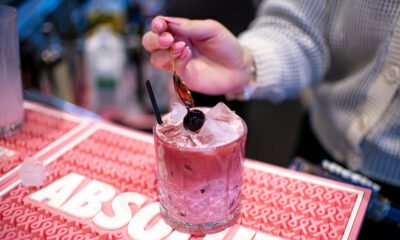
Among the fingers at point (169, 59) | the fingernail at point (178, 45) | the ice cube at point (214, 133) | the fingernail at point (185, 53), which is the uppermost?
the fingernail at point (178, 45)

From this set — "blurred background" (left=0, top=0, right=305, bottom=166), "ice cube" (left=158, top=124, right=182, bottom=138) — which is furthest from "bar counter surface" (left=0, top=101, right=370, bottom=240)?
"blurred background" (left=0, top=0, right=305, bottom=166)

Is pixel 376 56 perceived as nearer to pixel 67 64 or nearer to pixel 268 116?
pixel 67 64

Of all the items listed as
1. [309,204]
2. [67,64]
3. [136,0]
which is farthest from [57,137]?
[136,0]

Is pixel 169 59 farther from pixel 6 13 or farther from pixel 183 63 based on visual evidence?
pixel 6 13

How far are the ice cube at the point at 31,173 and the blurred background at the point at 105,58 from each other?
0.81 m

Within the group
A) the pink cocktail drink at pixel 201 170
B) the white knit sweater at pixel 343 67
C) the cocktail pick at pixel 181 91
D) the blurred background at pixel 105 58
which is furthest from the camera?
the blurred background at pixel 105 58

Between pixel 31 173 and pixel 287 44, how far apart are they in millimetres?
596

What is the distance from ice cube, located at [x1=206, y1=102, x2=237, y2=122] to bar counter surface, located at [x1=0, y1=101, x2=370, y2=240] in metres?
0.14

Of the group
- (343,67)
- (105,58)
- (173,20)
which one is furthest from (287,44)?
(105,58)

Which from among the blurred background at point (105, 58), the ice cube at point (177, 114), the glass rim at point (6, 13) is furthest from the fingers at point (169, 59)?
the blurred background at point (105, 58)

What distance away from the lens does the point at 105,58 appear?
1.72 metres

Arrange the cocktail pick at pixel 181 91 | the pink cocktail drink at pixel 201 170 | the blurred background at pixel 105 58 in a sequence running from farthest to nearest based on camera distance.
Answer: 1. the blurred background at pixel 105 58
2. the cocktail pick at pixel 181 91
3. the pink cocktail drink at pixel 201 170

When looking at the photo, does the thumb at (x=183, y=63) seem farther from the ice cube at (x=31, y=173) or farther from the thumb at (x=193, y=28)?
the ice cube at (x=31, y=173)

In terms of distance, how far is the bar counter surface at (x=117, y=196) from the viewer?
64 centimetres
